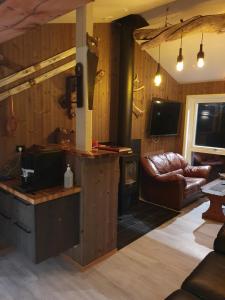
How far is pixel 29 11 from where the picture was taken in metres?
1.46

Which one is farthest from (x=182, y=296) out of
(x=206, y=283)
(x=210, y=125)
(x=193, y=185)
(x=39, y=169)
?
(x=210, y=125)

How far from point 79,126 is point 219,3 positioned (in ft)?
7.35

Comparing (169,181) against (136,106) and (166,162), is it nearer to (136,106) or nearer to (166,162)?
(166,162)

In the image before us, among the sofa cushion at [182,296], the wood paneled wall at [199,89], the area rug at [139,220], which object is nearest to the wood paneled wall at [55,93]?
the wood paneled wall at [199,89]

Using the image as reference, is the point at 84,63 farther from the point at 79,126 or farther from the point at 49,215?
the point at 49,215

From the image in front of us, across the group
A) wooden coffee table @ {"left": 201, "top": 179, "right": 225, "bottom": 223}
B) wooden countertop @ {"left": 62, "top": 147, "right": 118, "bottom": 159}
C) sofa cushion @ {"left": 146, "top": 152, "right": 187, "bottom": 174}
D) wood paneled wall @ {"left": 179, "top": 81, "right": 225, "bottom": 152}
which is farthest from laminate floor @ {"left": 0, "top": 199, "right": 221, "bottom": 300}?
wood paneled wall @ {"left": 179, "top": 81, "right": 225, "bottom": 152}

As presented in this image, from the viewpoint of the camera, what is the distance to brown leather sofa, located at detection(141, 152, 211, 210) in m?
3.81

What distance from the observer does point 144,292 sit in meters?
2.07

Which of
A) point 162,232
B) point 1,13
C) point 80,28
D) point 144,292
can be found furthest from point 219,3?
point 144,292

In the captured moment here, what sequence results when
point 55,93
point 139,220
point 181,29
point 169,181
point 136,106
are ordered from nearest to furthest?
1. point 55,93
2. point 181,29
3. point 139,220
4. point 169,181
5. point 136,106

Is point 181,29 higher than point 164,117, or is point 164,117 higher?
point 181,29

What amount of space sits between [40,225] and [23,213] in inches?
7.8

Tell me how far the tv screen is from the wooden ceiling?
13.8 ft

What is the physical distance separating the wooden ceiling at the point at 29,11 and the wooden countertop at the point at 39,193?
128 centimetres
